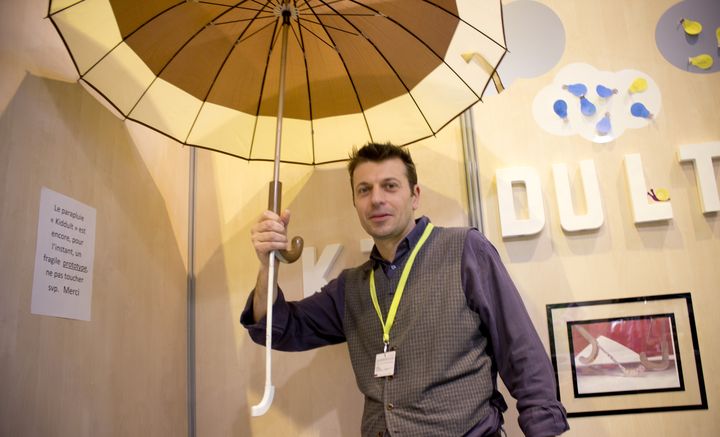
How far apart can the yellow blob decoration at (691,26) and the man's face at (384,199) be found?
4.29 ft

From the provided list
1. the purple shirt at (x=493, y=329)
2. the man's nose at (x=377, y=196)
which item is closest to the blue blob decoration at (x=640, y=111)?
the purple shirt at (x=493, y=329)

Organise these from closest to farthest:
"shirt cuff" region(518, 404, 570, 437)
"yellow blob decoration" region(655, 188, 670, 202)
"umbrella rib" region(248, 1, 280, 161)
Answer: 1. "shirt cuff" region(518, 404, 570, 437)
2. "umbrella rib" region(248, 1, 280, 161)
3. "yellow blob decoration" region(655, 188, 670, 202)

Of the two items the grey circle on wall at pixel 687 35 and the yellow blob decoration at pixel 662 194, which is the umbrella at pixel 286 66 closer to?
the yellow blob decoration at pixel 662 194

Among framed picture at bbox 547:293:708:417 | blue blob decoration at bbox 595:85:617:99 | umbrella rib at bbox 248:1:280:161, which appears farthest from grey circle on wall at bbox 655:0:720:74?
umbrella rib at bbox 248:1:280:161

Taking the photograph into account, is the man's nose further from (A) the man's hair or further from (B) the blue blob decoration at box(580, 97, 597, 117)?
(B) the blue blob decoration at box(580, 97, 597, 117)

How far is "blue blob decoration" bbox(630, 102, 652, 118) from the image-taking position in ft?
7.48

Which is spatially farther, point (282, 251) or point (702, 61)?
point (702, 61)

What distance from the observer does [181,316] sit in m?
2.34

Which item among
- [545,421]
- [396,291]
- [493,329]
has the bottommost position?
[545,421]

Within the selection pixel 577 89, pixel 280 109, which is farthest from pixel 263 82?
pixel 577 89

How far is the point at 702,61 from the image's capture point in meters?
2.30

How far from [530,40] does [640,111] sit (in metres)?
0.51

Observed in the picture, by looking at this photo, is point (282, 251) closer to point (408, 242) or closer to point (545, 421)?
point (408, 242)

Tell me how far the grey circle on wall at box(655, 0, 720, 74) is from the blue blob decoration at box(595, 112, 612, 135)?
→ 13.5 inches
